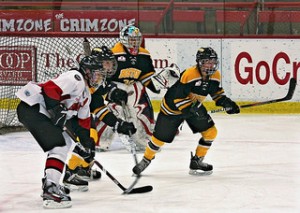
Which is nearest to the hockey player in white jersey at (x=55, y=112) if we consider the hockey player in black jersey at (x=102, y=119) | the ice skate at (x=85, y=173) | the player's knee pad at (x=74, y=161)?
the hockey player in black jersey at (x=102, y=119)

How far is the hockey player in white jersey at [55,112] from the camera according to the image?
431cm

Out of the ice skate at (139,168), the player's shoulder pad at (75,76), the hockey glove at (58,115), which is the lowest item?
the ice skate at (139,168)

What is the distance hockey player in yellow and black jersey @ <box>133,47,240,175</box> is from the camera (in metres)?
5.21

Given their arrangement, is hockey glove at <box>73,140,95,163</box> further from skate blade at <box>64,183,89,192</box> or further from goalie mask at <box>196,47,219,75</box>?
goalie mask at <box>196,47,219,75</box>

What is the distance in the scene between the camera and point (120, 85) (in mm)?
6375

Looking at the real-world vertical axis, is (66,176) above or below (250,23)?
below

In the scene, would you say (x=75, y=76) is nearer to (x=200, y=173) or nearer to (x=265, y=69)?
(x=200, y=173)

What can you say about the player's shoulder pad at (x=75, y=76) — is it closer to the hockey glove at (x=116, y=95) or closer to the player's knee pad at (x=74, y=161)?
the player's knee pad at (x=74, y=161)

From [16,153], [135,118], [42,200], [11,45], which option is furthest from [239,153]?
[11,45]

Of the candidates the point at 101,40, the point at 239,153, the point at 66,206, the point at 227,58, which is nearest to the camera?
the point at 66,206

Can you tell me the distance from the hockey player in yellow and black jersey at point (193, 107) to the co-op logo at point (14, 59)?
2.64m

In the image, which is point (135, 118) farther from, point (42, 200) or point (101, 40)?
point (42, 200)

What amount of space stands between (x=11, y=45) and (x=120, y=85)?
5.78 feet

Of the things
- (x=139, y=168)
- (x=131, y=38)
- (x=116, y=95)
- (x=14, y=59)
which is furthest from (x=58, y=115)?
(x=14, y=59)
